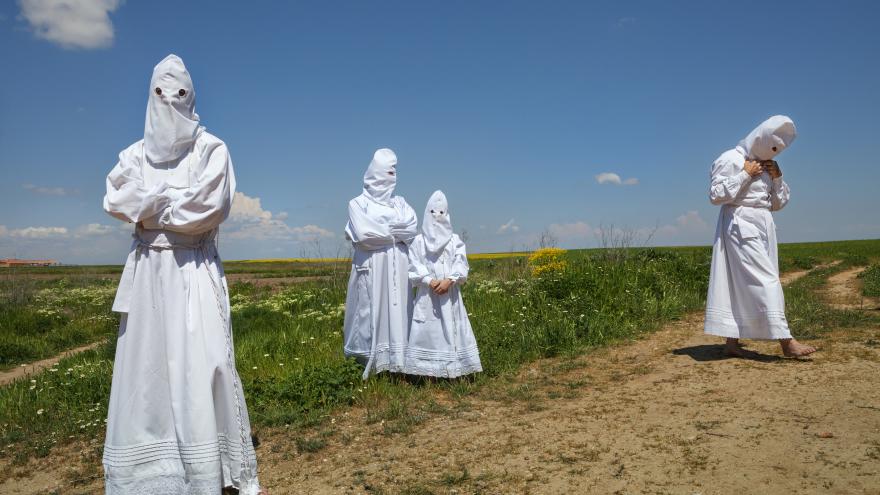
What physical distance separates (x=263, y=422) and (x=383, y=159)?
2998 millimetres

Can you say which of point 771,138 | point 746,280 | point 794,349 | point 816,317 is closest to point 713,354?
point 794,349

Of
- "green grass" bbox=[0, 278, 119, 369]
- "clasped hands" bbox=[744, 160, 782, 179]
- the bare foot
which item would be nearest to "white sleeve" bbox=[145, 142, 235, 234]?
"clasped hands" bbox=[744, 160, 782, 179]

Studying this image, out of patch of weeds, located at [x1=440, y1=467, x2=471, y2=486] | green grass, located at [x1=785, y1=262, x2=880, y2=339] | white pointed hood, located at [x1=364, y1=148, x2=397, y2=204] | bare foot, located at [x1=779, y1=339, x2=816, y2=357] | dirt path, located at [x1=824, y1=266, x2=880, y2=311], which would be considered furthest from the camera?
dirt path, located at [x1=824, y1=266, x2=880, y2=311]

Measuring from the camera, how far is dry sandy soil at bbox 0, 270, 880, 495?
3.63 metres

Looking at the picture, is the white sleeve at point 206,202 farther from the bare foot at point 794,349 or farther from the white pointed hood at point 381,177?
the bare foot at point 794,349

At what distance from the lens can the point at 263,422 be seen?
5410mm

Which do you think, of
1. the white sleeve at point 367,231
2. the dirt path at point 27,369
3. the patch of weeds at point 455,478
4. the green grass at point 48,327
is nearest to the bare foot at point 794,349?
the patch of weeds at point 455,478

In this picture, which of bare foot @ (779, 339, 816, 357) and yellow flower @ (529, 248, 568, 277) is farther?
yellow flower @ (529, 248, 568, 277)

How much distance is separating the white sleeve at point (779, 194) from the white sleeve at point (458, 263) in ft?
10.6

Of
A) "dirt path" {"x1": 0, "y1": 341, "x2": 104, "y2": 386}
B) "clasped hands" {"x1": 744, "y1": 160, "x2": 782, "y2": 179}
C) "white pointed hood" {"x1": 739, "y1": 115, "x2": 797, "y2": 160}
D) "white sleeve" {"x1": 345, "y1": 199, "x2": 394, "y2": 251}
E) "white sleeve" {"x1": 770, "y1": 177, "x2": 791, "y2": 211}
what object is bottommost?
"dirt path" {"x1": 0, "y1": 341, "x2": 104, "y2": 386}

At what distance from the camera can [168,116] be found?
12.2 ft

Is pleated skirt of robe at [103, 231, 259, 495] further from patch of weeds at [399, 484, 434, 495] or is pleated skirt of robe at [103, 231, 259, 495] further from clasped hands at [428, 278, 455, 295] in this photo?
clasped hands at [428, 278, 455, 295]

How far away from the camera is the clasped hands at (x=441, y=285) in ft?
20.1

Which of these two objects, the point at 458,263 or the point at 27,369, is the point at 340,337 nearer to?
the point at 458,263
